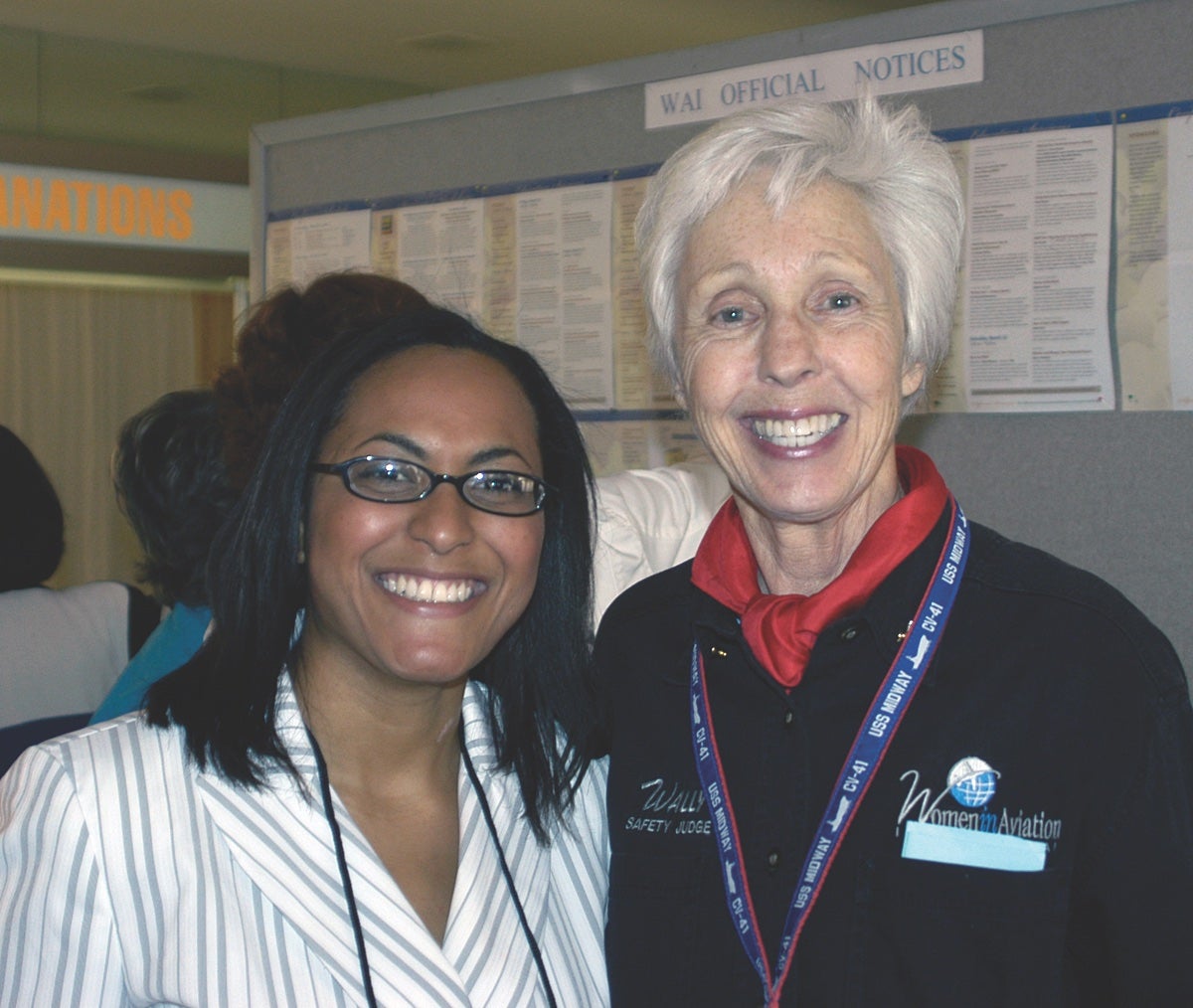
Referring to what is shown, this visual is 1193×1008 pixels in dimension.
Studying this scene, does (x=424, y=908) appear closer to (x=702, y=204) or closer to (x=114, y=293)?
(x=702, y=204)

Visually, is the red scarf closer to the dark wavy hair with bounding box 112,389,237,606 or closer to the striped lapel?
the striped lapel

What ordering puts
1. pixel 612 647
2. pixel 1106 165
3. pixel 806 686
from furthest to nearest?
pixel 1106 165, pixel 612 647, pixel 806 686

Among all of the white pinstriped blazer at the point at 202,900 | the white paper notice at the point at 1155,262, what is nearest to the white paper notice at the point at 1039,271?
the white paper notice at the point at 1155,262

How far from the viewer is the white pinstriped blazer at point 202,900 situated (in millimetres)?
1339

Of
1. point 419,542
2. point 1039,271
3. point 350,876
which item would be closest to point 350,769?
point 350,876

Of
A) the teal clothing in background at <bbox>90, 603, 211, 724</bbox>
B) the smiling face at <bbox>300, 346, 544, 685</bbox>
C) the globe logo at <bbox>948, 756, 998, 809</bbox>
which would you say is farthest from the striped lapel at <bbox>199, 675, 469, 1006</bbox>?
the teal clothing in background at <bbox>90, 603, 211, 724</bbox>

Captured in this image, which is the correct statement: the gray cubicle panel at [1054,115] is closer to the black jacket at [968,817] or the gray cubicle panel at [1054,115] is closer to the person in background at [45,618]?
the black jacket at [968,817]

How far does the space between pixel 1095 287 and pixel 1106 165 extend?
206 millimetres

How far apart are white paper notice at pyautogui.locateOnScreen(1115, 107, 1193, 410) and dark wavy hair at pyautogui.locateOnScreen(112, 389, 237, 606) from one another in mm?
1554

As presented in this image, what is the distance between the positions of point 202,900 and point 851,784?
671mm

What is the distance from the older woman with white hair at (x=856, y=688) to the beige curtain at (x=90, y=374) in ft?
19.3

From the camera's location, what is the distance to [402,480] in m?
1.52

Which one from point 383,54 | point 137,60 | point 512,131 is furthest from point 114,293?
point 512,131

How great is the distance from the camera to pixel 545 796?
171 centimetres
